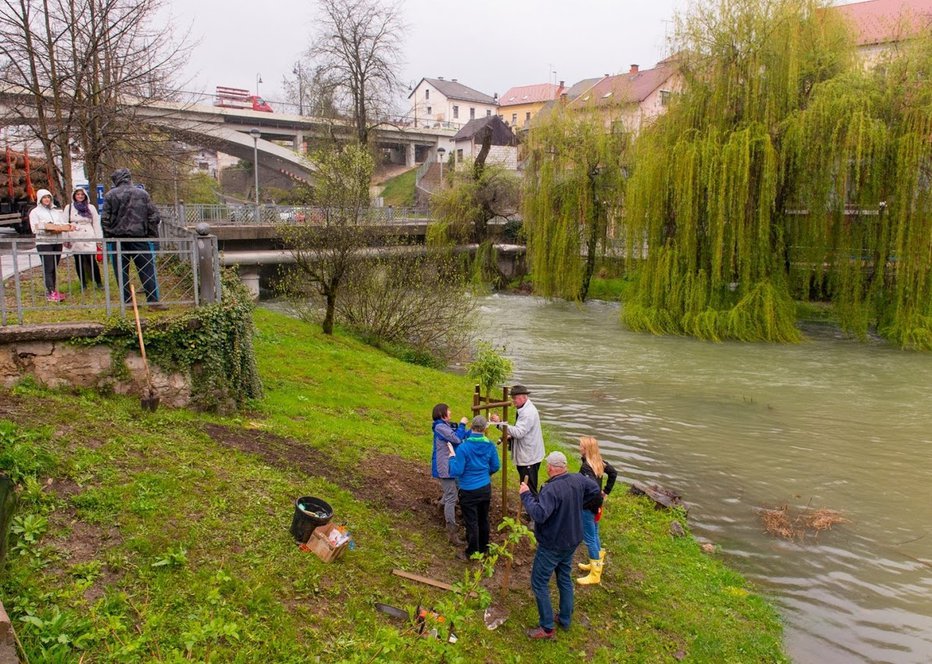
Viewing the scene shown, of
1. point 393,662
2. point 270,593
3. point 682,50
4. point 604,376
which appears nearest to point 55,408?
point 270,593

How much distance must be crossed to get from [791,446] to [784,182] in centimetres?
1331

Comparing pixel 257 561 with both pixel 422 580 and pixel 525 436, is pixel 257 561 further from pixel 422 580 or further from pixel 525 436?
pixel 525 436

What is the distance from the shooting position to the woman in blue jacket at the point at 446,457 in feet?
24.3

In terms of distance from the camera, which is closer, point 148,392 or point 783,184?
point 148,392

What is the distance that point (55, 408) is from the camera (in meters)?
7.66

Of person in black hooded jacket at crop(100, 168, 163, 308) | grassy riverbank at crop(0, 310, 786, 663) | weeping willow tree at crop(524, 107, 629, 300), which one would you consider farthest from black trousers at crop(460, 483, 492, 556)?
weeping willow tree at crop(524, 107, 629, 300)

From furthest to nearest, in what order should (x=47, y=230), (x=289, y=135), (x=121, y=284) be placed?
(x=289, y=135) → (x=47, y=230) → (x=121, y=284)

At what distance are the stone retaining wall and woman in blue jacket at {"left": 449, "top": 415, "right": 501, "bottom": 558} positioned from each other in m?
4.31

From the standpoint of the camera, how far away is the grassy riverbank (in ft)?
16.6

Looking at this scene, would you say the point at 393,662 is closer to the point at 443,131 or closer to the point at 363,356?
the point at 363,356

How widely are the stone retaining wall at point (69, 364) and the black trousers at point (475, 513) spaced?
4369 mm

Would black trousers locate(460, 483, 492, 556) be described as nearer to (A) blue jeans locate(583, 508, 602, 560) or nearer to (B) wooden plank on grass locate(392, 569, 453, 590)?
(B) wooden plank on grass locate(392, 569, 453, 590)

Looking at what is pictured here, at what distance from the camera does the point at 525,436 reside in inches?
311

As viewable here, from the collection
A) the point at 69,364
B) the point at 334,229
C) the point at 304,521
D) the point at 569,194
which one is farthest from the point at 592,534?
the point at 569,194
